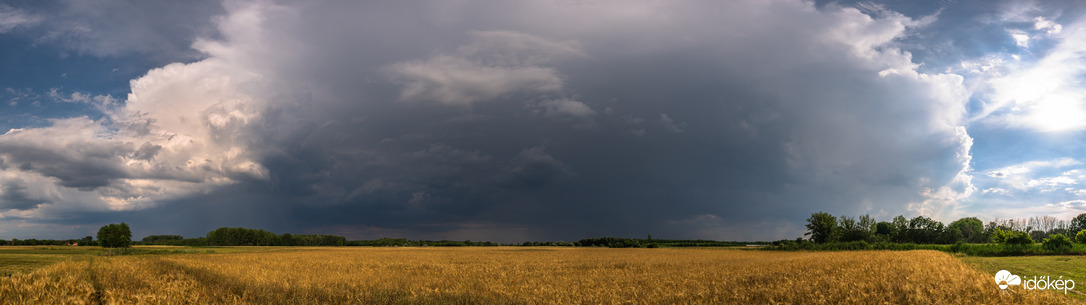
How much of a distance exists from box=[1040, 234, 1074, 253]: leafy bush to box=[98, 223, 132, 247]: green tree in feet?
511

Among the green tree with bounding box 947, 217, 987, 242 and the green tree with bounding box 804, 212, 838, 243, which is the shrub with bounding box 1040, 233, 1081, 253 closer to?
the green tree with bounding box 804, 212, 838, 243

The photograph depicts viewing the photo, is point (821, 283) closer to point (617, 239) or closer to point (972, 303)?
point (972, 303)

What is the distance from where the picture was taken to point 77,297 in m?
14.5

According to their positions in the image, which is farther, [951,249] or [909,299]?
[951,249]

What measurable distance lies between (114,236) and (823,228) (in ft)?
508

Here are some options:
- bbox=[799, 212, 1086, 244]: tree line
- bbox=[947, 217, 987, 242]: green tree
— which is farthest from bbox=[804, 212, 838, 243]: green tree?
bbox=[947, 217, 987, 242]: green tree

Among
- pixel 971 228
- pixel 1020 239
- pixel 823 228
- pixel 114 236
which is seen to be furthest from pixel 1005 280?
pixel 971 228

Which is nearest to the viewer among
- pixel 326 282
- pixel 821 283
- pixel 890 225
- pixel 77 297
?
pixel 77 297

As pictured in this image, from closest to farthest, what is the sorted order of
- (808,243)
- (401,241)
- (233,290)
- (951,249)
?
(233,290), (951,249), (808,243), (401,241)

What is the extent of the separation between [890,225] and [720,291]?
173 metres

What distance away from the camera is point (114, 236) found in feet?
325

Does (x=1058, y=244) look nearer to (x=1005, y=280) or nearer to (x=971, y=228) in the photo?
(x=1005, y=280)

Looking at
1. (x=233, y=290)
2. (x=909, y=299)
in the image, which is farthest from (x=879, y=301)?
(x=233, y=290)

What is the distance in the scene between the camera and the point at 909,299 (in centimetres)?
1359
